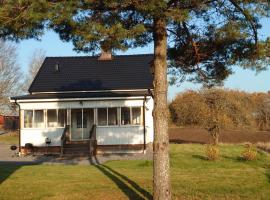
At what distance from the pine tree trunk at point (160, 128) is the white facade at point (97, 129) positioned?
18.7m

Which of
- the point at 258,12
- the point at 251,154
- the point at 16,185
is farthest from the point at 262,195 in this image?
the point at 251,154

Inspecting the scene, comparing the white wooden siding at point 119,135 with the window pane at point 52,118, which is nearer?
the white wooden siding at point 119,135

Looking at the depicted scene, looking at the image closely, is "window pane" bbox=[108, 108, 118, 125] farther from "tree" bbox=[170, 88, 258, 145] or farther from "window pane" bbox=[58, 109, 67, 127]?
"tree" bbox=[170, 88, 258, 145]

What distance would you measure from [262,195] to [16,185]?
22.4 ft

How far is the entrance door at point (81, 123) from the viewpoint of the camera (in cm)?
3127

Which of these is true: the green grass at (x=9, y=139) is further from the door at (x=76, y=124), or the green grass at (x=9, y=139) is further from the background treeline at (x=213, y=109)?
the background treeline at (x=213, y=109)

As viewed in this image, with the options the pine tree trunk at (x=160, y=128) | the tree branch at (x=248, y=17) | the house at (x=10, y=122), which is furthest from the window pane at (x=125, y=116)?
the house at (x=10, y=122)

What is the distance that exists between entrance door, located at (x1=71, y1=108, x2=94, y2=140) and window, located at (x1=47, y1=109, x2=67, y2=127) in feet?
2.13

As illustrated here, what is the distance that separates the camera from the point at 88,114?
104 feet

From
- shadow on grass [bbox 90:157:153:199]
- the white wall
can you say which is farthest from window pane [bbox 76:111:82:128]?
shadow on grass [bbox 90:157:153:199]

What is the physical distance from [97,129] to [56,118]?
3053 mm

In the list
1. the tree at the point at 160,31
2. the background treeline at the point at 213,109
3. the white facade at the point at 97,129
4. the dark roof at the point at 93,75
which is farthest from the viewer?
the background treeline at the point at 213,109

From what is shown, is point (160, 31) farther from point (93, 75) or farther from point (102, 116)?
point (93, 75)

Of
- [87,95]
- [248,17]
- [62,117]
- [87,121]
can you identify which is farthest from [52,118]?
[248,17]
